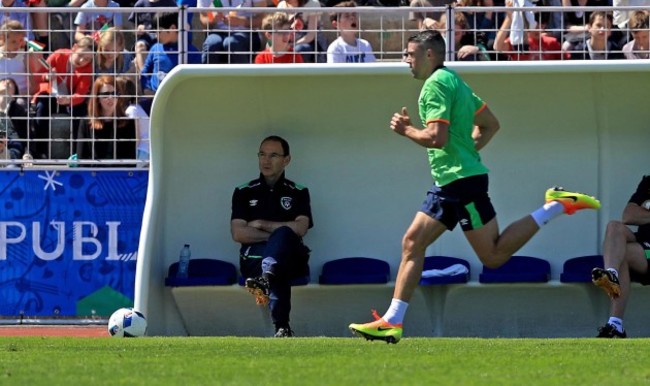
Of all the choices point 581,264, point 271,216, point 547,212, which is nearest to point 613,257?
point 581,264

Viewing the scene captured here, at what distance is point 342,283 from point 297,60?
103 inches

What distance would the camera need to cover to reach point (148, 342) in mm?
9648

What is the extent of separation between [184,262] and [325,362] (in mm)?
4449

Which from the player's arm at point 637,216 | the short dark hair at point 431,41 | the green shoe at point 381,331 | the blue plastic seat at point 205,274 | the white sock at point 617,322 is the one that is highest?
the short dark hair at point 431,41

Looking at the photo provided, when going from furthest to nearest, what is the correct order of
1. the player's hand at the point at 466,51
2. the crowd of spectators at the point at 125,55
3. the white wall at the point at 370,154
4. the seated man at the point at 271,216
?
the player's hand at the point at 466,51, the crowd of spectators at the point at 125,55, the white wall at the point at 370,154, the seated man at the point at 271,216

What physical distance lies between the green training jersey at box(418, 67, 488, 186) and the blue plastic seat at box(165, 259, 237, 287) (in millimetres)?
2808

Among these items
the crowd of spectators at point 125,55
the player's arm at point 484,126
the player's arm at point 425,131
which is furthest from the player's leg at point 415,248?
the crowd of spectators at point 125,55

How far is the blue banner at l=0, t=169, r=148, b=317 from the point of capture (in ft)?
40.2

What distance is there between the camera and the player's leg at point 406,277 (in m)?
9.26

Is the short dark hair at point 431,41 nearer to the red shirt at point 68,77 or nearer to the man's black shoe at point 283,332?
the man's black shoe at point 283,332

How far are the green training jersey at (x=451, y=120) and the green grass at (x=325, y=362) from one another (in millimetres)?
1175

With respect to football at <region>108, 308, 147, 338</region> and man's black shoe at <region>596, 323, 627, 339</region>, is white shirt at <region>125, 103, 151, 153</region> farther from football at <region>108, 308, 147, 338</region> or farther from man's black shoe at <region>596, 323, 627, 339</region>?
man's black shoe at <region>596, 323, 627, 339</region>

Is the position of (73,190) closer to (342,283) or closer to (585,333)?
(342,283)

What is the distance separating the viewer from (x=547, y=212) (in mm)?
9742
